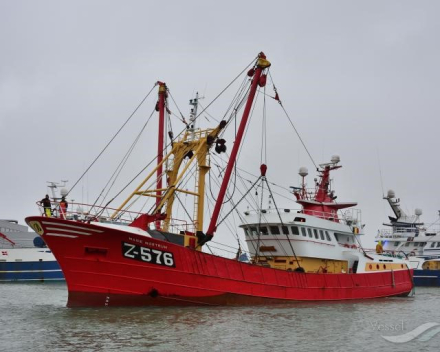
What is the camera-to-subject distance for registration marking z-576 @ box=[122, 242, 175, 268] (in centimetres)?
2144

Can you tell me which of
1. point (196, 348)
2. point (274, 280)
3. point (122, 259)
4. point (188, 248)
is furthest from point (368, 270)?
point (196, 348)

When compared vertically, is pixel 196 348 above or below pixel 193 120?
below

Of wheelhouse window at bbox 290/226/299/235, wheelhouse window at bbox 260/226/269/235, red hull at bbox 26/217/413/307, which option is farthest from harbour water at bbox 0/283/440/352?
wheelhouse window at bbox 260/226/269/235

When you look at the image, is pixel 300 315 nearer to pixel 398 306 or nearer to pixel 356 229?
pixel 398 306

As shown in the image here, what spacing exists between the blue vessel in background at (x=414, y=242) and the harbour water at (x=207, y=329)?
3226 cm

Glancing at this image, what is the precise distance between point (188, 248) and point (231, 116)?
7.58 m

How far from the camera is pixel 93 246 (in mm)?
21219

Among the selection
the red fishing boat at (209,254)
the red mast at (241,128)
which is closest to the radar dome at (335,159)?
the red fishing boat at (209,254)

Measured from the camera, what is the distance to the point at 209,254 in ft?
75.7

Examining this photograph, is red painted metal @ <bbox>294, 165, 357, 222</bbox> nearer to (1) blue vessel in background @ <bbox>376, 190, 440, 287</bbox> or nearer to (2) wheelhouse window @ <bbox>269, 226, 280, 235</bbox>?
(2) wheelhouse window @ <bbox>269, 226, 280, 235</bbox>

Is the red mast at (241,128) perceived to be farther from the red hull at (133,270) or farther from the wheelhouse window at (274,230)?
the wheelhouse window at (274,230)

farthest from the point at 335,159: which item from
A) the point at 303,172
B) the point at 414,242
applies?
the point at 414,242

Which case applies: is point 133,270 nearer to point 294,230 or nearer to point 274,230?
point 274,230

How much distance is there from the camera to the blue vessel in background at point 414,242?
55.3 metres
